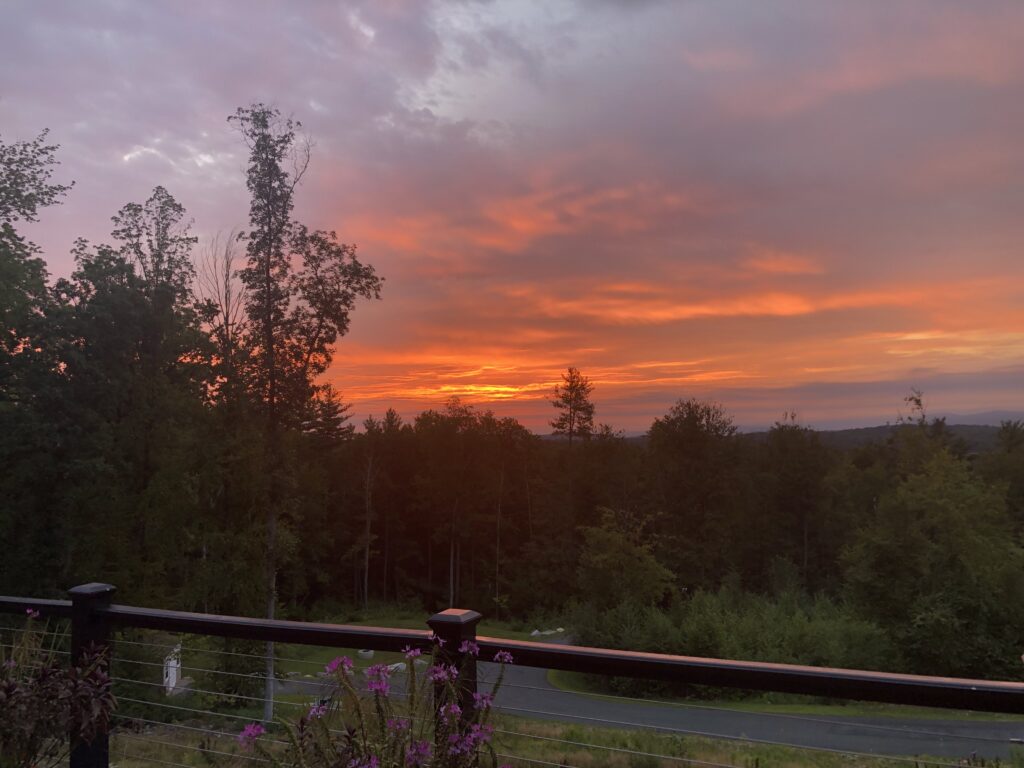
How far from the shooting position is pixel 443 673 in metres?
2.19

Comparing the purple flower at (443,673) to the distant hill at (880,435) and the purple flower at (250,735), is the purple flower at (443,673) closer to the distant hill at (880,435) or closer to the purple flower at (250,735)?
the purple flower at (250,735)

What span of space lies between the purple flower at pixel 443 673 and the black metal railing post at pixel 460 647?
4cm

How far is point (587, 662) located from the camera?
2273mm

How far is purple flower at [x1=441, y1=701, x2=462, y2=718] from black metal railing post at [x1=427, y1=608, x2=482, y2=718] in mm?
88

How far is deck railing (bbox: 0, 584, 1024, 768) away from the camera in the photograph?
5.97ft

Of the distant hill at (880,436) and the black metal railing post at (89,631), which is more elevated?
the distant hill at (880,436)

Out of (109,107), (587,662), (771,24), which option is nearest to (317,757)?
(587,662)

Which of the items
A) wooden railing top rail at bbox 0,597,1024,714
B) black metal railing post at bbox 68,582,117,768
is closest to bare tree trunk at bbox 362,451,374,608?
black metal railing post at bbox 68,582,117,768

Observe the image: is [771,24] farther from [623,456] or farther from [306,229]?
[623,456]

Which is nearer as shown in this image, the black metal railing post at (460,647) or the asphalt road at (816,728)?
the black metal railing post at (460,647)

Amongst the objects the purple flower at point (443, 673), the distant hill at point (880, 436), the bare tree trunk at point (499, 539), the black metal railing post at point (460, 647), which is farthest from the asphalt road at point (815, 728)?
Answer: the distant hill at point (880, 436)

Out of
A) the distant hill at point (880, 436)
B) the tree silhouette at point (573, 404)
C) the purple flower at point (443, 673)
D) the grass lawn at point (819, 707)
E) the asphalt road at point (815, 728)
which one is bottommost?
the grass lawn at point (819, 707)

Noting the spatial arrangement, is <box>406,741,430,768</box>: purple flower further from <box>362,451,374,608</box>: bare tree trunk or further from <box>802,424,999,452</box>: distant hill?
<box>802,424,999,452</box>: distant hill

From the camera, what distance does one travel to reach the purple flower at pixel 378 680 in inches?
83.3
